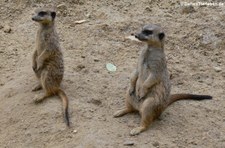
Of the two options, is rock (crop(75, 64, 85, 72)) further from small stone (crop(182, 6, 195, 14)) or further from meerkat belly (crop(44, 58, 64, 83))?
small stone (crop(182, 6, 195, 14))

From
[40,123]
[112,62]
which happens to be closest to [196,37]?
[112,62]

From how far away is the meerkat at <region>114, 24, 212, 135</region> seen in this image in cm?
353

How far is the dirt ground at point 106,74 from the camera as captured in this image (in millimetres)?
3514

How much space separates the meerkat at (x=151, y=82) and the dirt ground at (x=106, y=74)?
86 mm

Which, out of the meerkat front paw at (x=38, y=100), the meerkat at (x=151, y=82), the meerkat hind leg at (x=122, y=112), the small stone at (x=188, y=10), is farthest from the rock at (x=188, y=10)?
the meerkat front paw at (x=38, y=100)

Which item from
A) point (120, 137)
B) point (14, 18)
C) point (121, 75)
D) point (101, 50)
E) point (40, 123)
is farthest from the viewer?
point (14, 18)

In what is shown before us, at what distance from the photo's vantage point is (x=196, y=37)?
4.81 m

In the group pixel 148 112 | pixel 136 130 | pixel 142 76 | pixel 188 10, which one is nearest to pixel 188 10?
pixel 188 10

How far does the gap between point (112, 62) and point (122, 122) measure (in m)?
0.93

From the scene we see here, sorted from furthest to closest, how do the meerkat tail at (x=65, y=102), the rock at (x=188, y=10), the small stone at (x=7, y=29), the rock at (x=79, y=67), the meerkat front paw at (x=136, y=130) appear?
the rock at (x=188, y=10)
the small stone at (x=7, y=29)
the rock at (x=79, y=67)
the meerkat tail at (x=65, y=102)
the meerkat front paw at (x=136, y=130)

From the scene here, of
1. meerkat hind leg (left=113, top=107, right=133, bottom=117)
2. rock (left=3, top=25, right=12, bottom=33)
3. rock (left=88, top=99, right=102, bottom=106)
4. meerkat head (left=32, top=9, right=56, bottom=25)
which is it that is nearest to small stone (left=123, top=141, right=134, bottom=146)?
meerkat hind leg (left=113, top=107, right=133, bottom=117)

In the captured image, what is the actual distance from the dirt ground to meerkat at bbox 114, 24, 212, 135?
0.09m

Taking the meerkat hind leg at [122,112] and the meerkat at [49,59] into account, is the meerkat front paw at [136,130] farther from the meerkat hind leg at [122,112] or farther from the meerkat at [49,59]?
the meerkat at [49,59]

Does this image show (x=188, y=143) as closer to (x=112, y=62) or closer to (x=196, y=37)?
(x=112, y=62)
